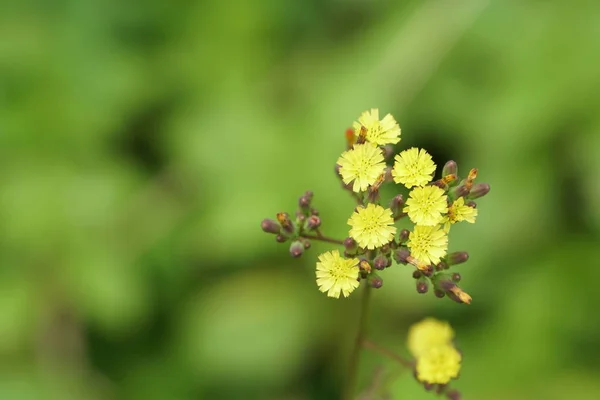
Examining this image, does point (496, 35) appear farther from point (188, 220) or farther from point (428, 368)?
point (428, 368)

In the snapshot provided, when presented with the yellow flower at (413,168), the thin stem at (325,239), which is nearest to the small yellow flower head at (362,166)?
the yellow flower at (413,168)

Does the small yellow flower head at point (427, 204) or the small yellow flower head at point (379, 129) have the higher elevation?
the small yellow flower head at point (379, 129)

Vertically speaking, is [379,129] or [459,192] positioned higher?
[379,129]

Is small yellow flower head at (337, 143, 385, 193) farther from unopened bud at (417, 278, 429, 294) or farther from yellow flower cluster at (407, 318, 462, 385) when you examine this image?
yellow flower cluster at (407, 318, 462, 385)

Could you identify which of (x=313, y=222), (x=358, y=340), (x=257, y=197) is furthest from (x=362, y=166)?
(x=257, y=197)

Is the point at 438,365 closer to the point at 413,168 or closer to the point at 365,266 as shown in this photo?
the point at 365,266

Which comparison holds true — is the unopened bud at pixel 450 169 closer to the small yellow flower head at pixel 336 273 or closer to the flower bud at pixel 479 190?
the flower bud at pixel 479 190

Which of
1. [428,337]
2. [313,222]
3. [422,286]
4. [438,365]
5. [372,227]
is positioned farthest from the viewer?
[428,337]
